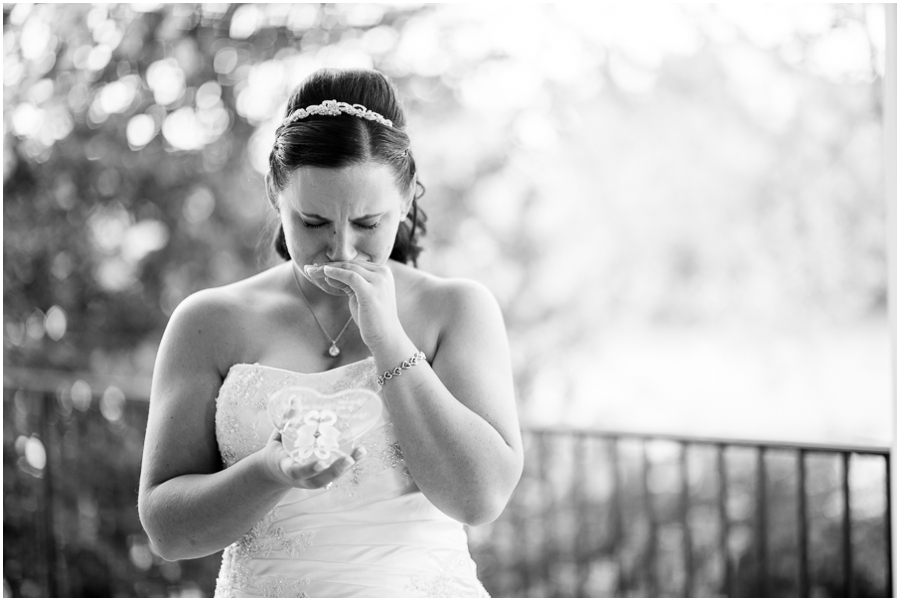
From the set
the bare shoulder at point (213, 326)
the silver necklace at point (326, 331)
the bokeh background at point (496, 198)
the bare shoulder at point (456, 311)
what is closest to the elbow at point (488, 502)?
the bare shoulder at point (456, 311)

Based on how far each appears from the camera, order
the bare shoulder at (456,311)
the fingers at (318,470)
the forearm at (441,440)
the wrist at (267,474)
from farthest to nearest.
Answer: the bare shoulder at (456,311)
the forearm at (441,440)
the wrist at (267,474)
the fingers at (318,470)

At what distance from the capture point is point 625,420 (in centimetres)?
407

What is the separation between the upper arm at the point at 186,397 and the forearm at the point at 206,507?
0.15 feet

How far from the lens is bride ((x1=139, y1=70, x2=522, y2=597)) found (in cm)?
135

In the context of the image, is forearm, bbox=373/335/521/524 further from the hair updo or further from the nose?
the hair updo

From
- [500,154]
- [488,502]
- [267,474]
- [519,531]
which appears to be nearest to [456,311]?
[488,502]

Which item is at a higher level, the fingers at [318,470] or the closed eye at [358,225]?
the closed eye at [358,225]

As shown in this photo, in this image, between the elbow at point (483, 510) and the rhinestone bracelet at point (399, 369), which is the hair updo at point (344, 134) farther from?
the elbow at point (483, 510)

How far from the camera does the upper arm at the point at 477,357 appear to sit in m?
1.45

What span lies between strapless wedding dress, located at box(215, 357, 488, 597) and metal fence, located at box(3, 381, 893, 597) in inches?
77.4

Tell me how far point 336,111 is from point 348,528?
0.81 meters

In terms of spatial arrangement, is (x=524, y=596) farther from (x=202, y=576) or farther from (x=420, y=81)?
(x=420, y=81)

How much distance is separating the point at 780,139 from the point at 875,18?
678 millimetres

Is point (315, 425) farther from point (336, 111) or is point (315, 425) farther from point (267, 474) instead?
point (336, 111)
